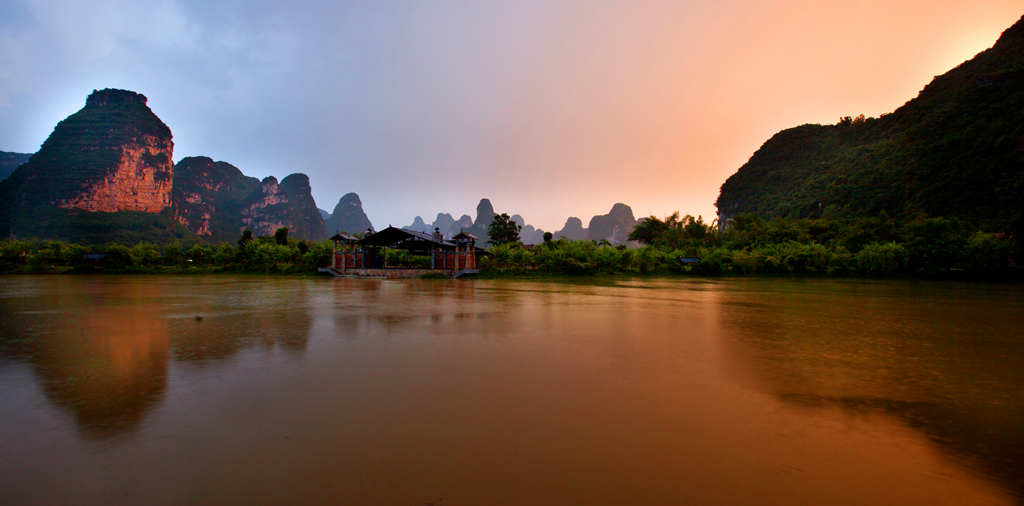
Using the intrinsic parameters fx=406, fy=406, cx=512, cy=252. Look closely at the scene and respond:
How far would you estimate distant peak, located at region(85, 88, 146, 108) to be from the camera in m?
78.9

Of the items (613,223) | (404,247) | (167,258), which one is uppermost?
(613,223)

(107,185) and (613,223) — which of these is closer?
(107,185)

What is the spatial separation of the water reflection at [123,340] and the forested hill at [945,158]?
33.9 meters

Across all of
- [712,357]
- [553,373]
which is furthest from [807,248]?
[553,373]

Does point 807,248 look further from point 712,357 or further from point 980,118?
point 980,118

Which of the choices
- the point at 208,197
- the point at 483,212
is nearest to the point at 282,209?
the point at 208,197

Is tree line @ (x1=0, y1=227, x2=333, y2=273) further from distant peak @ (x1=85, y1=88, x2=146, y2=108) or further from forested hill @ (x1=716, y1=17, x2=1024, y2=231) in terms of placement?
distant peak @ (x1=85, y1=88, x2=146, y2=108)

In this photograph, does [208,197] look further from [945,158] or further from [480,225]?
[945,158]

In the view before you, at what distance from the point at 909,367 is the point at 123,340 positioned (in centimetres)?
1121

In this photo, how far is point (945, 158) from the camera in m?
36.3

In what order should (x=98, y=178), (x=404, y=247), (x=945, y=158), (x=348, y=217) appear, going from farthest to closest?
1. (x=348, y=217)
2. (x=98, y=178)
3. (x=945, y=158)
4. (x=404, y=247)

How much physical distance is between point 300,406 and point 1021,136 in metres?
50.8

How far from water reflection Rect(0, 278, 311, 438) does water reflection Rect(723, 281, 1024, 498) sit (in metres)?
6.29

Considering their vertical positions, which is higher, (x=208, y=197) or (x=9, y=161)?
(x=9, y=161)
